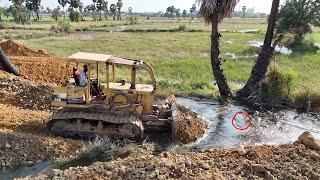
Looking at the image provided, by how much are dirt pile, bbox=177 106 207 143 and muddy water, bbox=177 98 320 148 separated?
0.90 feet

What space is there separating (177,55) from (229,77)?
9.24 meters

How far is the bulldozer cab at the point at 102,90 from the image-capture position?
15.3 metres

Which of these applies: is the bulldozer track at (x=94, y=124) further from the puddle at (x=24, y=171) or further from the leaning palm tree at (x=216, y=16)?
the leaning palm tree at (x=216, y=16)

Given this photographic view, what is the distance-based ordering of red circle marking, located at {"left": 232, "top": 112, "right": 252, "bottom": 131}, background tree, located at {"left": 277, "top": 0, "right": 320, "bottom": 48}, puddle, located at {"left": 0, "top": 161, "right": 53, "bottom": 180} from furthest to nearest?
background tree, located at {"left": 277, "top": 0, "right": 320, "bottom": 48} → red circle marking, located at {"left": 232, "top": 112, "right": 252, "bottom": 131} → puddle, located at {"left": 0, "top": 161, "right": 53, "bottom": 180}

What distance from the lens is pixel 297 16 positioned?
4644cm

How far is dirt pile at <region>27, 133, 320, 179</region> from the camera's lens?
10844 millimetres

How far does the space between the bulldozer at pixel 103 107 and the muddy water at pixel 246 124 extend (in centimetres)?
237

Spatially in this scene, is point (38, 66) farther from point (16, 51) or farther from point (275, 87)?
point (275, 87)

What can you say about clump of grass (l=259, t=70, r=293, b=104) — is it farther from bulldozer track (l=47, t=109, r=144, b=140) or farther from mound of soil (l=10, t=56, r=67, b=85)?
mound of soil (l=10, t=56, r=67, b=85)

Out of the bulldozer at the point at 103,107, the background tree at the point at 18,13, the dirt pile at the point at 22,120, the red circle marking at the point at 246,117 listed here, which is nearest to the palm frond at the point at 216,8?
the red circle marking at the point at 246,117

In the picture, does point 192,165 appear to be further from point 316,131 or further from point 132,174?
point 316,131

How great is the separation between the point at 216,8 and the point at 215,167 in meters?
12.8

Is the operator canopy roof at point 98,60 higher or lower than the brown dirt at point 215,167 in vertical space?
higher

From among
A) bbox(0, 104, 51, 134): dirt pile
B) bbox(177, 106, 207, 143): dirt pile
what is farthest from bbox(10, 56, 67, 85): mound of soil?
bbox(177, 106, 207, 143): dirt pile
